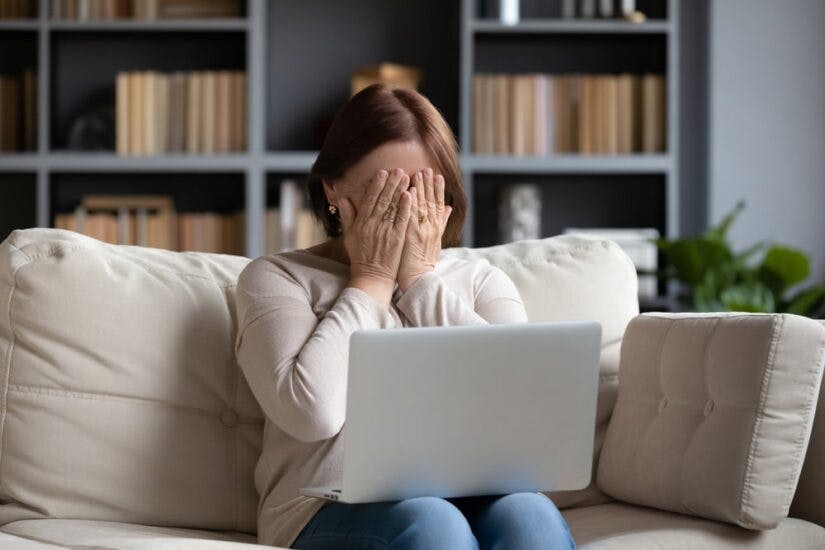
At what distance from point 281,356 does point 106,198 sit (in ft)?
9.30

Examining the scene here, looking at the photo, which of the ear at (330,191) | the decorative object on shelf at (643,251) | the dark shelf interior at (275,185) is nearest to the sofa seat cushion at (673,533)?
the ear at (330,191)

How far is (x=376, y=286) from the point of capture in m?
1.81

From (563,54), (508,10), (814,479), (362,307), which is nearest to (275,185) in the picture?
(508,10)

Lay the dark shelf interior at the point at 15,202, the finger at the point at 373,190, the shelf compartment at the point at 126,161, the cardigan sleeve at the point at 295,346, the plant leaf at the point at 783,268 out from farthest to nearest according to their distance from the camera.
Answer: the dark shelf interior at the point at 15,202, the shelf compartment at the point at 126,161, the plant leaf at the point at 783,268, the finger at the point at 373,190, the cardigan sleeve at the point at 295,346

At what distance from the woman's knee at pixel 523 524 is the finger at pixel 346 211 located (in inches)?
21.4

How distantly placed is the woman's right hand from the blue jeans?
39 centimetres

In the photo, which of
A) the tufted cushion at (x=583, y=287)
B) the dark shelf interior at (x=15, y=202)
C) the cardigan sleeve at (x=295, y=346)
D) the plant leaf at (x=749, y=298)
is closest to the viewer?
the cardigan sleeve at (x=295, y=346)

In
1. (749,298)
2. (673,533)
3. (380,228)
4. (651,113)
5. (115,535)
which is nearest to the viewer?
(115,535)

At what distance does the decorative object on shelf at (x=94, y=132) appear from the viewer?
168 inches

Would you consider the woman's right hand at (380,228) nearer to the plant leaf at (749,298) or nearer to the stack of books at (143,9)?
the plant leaf at (749,298)

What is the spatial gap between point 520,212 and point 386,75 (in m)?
0.68

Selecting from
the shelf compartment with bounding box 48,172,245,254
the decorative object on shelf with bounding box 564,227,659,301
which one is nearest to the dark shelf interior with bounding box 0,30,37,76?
the shelf compartment with bounding box 48,172,245,254

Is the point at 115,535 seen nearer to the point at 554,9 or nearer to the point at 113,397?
the point at 113,397

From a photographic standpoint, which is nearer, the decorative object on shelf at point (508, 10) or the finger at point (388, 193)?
the finger at point (388, 193)
